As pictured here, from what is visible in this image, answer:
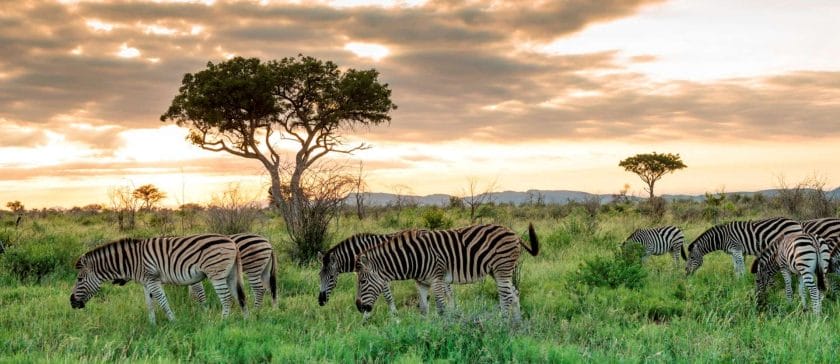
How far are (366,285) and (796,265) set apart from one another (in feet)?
20.2

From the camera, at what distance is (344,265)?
36.3ft

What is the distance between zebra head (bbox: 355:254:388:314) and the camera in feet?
30.5

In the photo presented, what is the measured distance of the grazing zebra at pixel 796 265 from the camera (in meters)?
9.48

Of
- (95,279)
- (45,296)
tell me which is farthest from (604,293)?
(45,296)

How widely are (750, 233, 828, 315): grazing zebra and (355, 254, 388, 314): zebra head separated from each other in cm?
567

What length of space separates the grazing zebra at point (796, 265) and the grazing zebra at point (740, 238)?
254 cm

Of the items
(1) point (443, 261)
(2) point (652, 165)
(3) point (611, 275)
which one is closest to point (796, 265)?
(3) point (611, 275)

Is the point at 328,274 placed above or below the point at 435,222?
below

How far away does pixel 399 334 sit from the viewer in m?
7.64

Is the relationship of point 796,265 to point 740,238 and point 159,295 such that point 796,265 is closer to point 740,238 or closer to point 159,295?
point 740,238

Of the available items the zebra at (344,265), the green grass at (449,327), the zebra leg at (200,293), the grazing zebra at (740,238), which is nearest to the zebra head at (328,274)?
the zebra at (344,265)

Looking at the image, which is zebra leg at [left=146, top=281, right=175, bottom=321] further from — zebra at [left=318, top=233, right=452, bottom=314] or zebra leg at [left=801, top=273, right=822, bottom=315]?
zebra leg at [left=801, top=273, right=822, bottom=315]

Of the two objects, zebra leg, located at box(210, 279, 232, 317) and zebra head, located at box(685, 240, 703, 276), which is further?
zebra head, located at box(685, 240, 703, 276)

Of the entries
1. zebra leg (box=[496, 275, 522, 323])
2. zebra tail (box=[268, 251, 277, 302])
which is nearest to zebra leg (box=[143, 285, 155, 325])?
zebra tail (box=[268, 251, 277, 302])
